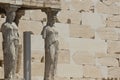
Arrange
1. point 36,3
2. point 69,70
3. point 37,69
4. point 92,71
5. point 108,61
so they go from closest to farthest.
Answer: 1. point 36,3
2. point 37,69
3. point 69,70
4. point 92,71
5. point 108,61

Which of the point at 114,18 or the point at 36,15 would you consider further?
the point at 114,18

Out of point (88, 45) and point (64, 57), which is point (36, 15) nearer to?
point (64, 57)

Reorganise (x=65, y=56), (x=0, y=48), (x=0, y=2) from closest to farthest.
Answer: (x=0, y=2)
(x=0, y=48)
(x=65, y=56)

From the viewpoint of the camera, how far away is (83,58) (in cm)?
2003

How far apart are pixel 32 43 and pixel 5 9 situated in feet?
10.3

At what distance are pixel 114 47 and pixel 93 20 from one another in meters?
0.96

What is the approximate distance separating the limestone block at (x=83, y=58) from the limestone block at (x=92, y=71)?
0.13m

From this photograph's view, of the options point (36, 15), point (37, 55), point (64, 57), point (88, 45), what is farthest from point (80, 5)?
point (37, 55)

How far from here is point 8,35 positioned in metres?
15.7

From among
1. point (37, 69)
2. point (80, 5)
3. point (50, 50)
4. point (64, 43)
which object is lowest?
point (37, 69)

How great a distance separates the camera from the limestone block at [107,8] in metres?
20.5

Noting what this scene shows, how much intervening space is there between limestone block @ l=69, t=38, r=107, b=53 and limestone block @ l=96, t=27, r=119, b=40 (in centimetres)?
16

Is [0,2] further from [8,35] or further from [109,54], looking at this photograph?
[109,54]

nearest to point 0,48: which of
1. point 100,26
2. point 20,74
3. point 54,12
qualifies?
point 20,74
